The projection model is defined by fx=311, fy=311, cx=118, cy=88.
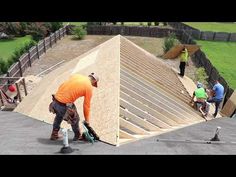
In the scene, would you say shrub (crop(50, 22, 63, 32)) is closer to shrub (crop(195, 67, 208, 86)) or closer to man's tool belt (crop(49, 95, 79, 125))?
shrub (crop(195, 67, 208, 86))

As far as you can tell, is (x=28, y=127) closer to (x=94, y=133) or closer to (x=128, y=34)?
(x=94, y=133)

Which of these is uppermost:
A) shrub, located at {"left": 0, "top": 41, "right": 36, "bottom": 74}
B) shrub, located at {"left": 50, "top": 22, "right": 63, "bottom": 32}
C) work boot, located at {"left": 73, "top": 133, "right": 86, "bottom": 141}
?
work boot, located at {"left": 73, "top": 133, "right": 86, "bottom": 141}

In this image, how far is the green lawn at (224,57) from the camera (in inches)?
768

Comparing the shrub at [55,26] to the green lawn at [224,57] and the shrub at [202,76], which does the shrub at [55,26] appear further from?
the shrub at [202,76]

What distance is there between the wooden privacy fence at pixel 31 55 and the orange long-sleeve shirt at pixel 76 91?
11.7 metres

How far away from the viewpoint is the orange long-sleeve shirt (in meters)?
5.77

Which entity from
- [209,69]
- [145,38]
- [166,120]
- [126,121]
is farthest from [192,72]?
[126,121]

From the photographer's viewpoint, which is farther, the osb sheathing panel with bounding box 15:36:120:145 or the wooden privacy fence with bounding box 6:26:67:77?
the wooden privacy fence with bounding box 6:26:67:77

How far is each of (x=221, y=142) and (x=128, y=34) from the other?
27.2 m

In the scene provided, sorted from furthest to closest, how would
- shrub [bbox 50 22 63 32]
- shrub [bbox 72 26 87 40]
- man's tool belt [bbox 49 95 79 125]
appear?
shrub [bbox 50 22 63 32] < shrub [bbox 72 26 87 40] < man's tool belt [bbox 49 95 79 125]

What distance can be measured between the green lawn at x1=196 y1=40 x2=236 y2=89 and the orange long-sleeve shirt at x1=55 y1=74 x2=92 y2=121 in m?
13.3

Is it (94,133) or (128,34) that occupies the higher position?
(94,133)

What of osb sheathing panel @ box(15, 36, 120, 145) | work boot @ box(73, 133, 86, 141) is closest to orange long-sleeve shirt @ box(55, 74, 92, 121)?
work boot @ box(73, 133, 86, 141)

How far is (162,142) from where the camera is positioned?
6211 millimetres
